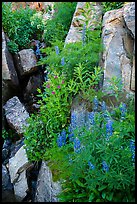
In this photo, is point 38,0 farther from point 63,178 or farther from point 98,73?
point 63,178

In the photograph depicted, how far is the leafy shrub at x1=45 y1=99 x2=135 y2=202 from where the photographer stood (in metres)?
2.77

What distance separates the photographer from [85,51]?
450 centimetres

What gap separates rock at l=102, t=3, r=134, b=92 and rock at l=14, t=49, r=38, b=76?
2.29 m

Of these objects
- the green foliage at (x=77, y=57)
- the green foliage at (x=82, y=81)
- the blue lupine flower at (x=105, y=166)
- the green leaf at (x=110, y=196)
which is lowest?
the green leaf at (x=110, y=196)

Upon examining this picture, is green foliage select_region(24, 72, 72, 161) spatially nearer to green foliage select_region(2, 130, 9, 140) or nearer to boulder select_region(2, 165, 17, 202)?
boulder select_region(2, 165, 17, 202)

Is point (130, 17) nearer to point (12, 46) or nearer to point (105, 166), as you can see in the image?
point (105, 166)

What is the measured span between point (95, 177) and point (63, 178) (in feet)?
2.32

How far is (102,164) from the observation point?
281cm

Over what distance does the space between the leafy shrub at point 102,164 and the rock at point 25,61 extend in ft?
11.6

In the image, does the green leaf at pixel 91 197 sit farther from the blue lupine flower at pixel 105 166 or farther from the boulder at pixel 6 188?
the boulder at pixel 6 188

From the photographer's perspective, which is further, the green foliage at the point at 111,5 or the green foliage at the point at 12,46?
the green foliage at the point at 12,46

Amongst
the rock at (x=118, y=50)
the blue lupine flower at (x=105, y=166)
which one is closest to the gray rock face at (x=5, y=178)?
the rock at (x=118, y=50)

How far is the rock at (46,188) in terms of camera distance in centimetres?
359

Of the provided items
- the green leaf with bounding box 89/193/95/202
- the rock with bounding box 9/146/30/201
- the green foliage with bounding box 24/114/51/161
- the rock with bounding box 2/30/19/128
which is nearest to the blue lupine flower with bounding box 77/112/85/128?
the green foliage with bounding box 24/114/51/161
